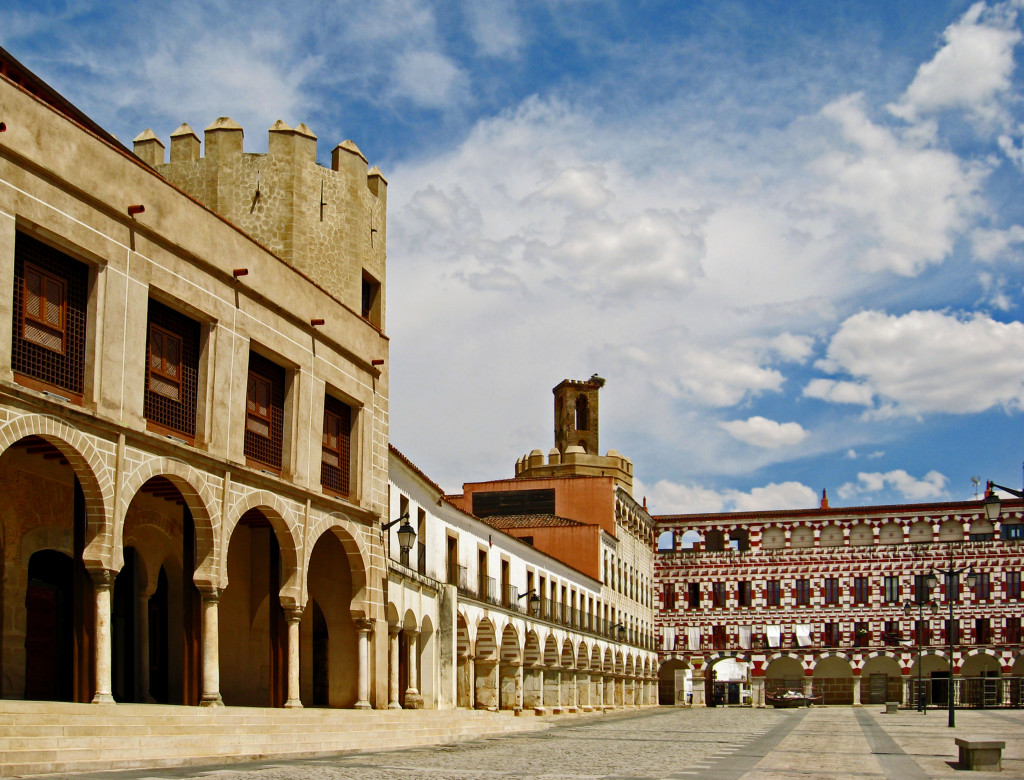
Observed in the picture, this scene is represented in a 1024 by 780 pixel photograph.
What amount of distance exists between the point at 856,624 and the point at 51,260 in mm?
60876

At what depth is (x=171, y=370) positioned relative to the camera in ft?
62.5

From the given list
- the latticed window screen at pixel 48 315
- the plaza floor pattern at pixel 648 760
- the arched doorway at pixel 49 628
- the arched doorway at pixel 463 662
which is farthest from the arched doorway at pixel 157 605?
the arched doorway at pixel 463 662

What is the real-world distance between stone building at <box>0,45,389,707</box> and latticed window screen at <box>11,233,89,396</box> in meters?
0.03

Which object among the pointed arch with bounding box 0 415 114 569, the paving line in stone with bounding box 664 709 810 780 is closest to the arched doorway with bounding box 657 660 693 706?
the paving line in stone with bounding box 664 709 810 780

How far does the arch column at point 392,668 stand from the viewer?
2535 centimetres

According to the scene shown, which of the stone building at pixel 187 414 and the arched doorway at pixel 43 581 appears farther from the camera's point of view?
the arched doorway at pixel 43 581

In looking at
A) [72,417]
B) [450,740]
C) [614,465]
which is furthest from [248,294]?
[614,465]

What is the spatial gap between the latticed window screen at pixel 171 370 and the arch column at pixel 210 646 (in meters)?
2.62

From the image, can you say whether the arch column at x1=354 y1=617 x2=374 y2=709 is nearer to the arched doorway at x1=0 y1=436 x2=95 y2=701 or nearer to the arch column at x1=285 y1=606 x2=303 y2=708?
the arch column at x1=285 y1=606 x2=303 y2=708

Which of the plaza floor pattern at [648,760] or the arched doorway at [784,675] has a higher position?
the plaza floor pattern at [648,760]

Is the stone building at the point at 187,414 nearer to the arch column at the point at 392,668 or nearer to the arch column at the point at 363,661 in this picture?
the arch column at the point at 363,661

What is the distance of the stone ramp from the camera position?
41.6 feet

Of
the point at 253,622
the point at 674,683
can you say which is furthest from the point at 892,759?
the point at 674,683

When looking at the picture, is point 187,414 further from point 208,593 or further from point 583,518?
point 583,518
